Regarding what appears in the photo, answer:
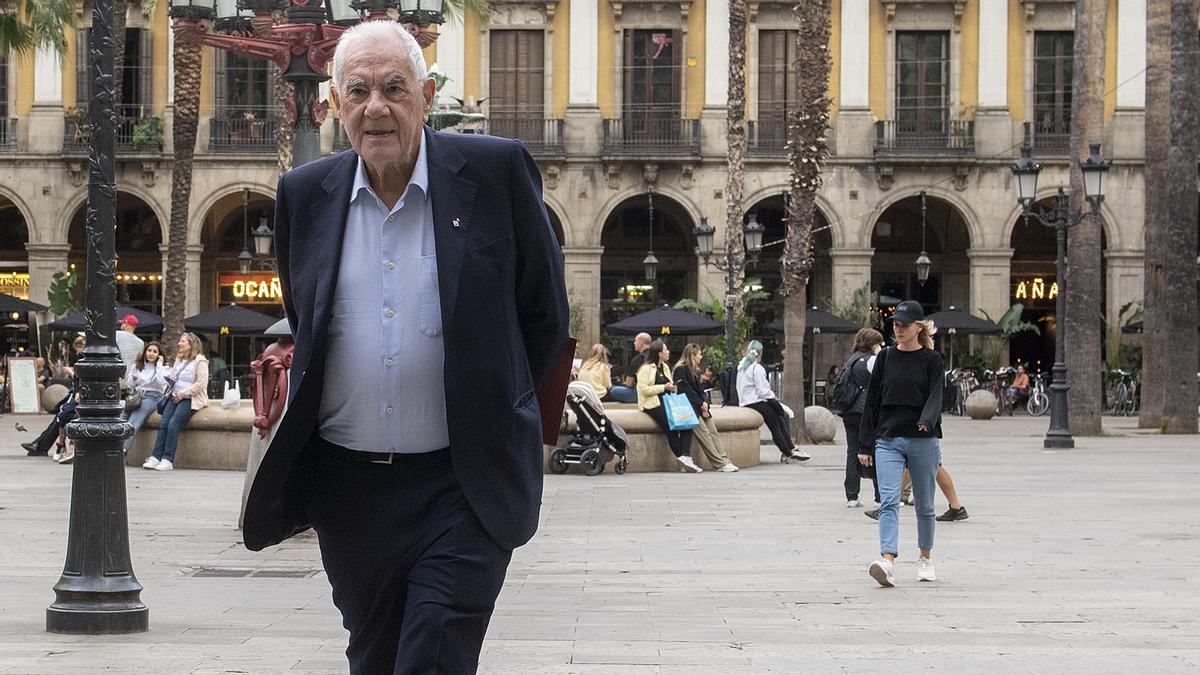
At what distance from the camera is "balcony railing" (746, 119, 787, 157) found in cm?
4309

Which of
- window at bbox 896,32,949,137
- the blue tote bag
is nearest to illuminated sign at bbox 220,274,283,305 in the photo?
window at bbox 896,32,949,137

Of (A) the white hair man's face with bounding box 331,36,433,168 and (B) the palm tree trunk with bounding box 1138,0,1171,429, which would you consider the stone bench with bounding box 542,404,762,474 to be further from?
(A) the white hair man's face with bounding box 331,36,433,168

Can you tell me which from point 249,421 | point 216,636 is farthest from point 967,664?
point 249,421

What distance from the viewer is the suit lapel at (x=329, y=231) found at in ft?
13.6

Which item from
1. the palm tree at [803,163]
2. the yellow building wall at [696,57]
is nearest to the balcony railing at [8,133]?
the yellow building wall at [696,57]

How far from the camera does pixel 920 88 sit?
4312 centimetres

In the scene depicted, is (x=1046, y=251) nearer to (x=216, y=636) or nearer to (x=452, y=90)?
(x=452, y=90)

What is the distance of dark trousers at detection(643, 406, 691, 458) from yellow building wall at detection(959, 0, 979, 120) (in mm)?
24556

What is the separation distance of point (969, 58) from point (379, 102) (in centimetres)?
4065

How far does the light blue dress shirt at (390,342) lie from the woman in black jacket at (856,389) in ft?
38.6

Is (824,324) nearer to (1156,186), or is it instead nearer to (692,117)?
(692,117)

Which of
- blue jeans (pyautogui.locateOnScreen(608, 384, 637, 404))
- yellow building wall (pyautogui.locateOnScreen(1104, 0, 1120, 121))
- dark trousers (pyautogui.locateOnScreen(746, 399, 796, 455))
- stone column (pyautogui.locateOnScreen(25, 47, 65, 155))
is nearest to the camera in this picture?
dark trousers (pyautogui.locateOnScreen(746, 399, 796, 455))

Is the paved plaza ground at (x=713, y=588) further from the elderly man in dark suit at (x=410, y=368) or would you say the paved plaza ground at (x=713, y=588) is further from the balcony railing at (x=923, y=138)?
the balcony railing at (x=923, y=138)

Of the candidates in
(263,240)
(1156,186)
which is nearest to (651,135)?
(263,240)
